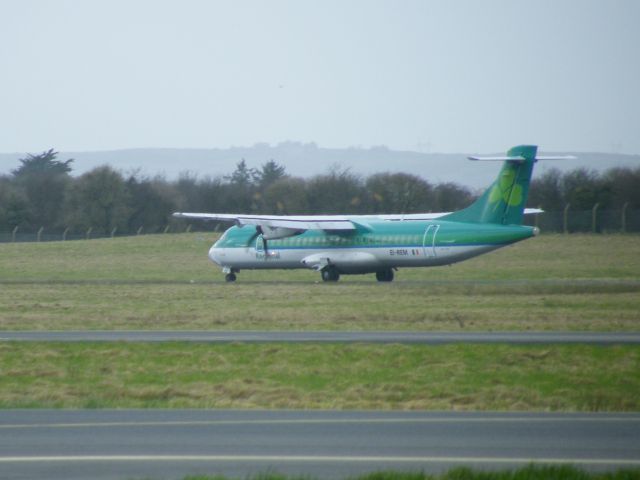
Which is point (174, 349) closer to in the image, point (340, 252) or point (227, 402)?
point (227, 402)

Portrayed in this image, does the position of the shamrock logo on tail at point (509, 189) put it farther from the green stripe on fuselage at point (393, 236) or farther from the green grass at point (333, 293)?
the green grass at point (333, 293)

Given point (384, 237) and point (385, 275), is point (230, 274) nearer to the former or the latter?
point (385, 275)

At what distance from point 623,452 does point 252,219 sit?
37455mm

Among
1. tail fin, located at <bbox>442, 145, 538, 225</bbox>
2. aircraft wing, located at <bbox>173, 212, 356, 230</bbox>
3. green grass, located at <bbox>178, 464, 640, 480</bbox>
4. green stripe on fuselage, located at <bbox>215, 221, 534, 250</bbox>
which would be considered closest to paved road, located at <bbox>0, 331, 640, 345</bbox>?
green grass, located at <bbox>178, 464, 640, 480</bbox>

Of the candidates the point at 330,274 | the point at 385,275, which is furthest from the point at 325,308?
the point at 385,275

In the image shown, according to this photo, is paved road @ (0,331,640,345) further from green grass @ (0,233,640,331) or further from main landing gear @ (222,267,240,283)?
main landing gear @ (222,267,240,283)

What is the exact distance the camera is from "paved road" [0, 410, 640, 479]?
35.1 feet

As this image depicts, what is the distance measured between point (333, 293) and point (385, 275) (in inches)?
345

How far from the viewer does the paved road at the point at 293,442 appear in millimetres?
10695

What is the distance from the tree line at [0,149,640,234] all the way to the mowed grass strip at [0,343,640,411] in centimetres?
→ 6213

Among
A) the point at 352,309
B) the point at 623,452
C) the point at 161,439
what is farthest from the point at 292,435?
the point at 352,309

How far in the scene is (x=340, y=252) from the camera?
48000mm

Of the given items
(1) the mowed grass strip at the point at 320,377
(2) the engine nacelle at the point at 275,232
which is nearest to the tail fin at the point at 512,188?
(2) the engine nacelle at the point at 275,232

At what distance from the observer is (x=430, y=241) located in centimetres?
4528
